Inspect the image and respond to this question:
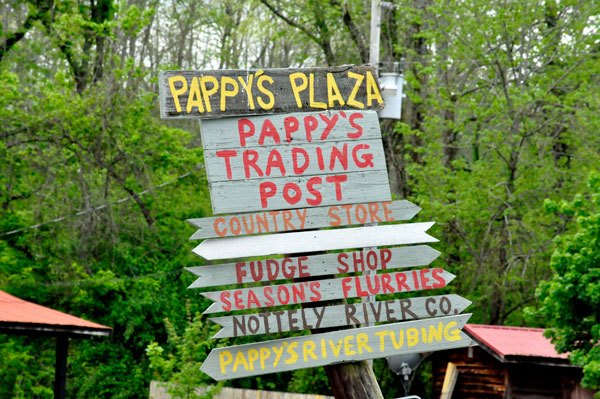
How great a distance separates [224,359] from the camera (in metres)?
5.71

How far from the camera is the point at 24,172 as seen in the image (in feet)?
67.5

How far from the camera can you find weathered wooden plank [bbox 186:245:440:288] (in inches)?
225

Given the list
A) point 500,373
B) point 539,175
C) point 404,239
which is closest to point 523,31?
point 539,175

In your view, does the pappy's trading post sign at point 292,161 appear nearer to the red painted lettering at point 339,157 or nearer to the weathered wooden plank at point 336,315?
the red painted lettering at point 339,157

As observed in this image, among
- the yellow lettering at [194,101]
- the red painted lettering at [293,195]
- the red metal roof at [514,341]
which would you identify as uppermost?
the yellow lettering at [194,101]

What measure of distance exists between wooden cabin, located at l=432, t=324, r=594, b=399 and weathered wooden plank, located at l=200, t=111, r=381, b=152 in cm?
980

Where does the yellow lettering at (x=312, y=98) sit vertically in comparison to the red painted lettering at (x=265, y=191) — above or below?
above

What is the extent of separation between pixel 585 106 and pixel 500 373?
6530mm

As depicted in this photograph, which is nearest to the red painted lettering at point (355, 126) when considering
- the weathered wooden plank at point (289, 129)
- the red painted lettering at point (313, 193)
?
the weathered wooden plank at point (289, 129)

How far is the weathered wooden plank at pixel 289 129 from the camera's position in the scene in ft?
19.6

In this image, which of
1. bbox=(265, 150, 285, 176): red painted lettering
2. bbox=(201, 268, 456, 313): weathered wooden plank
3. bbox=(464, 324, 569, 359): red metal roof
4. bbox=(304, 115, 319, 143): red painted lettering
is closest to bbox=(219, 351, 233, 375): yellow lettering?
bbox=(201, 268, 456, 313): weathered wooden plank

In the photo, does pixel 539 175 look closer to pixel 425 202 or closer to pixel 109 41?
pixel 425 202

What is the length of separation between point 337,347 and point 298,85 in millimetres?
1863

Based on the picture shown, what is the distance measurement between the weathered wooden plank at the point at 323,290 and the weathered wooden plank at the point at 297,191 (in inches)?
21.3
